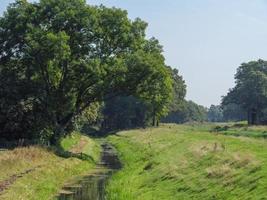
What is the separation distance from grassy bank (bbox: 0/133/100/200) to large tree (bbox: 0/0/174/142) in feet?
36.6

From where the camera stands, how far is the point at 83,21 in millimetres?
60781

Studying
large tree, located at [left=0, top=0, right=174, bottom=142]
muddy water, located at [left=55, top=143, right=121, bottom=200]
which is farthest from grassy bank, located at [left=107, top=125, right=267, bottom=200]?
large tree, located at [left=0, top=0, right=174, bottom=142]

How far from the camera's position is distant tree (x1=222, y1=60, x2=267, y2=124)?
443ft

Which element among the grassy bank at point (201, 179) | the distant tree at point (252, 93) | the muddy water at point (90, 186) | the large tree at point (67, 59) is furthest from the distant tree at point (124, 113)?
the grassy bank at point (201, 179)

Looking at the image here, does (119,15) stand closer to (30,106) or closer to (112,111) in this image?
(30,106)

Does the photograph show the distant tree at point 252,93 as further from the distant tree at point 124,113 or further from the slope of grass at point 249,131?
the slope of grass at point 249,131

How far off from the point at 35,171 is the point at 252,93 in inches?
4126

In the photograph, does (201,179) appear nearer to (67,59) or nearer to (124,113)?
(67,59)

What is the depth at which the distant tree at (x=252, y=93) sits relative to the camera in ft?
443

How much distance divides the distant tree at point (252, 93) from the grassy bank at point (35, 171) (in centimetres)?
8827

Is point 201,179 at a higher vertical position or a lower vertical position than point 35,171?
higher

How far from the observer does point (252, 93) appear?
447 ft

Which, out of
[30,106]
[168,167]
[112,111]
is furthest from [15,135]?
[112,111]

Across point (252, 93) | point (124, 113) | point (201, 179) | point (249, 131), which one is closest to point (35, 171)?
point (201, 179)
